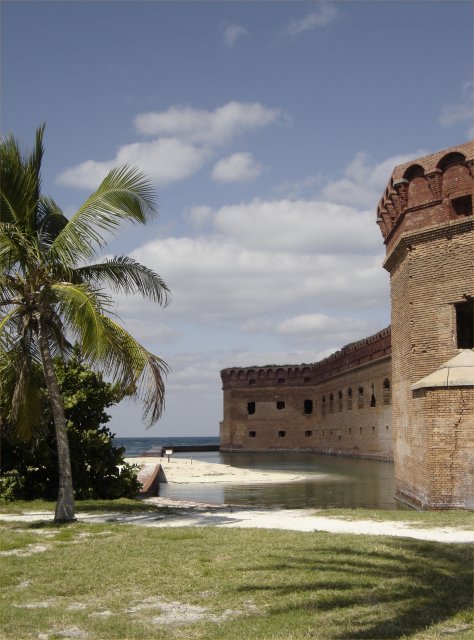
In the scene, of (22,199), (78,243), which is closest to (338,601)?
(78,243)

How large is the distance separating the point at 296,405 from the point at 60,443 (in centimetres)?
4585

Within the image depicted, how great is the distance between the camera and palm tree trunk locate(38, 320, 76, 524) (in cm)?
978

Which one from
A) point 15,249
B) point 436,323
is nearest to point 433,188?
point 436,323

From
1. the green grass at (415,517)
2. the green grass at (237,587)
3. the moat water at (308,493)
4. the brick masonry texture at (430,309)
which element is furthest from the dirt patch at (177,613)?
the moat water at (308,493)

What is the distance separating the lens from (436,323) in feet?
43.4

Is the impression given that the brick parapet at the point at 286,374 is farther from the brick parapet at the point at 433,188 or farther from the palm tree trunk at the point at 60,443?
the palm tree trunk at the point at 60,443

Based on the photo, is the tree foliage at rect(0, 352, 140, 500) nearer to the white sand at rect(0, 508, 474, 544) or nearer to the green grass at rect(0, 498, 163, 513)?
the green grass at rect(0, 498, 163, 513)

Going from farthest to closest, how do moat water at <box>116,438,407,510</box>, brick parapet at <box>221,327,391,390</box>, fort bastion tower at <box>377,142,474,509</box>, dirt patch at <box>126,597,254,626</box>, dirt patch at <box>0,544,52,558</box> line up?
brick parapet at <box>221,327,391,390</box>, moat water at <box>116,438,407,510</box>, fort bastion tower at <box>377,142,474,509</box>, dirt patch at <box>0,544,52,558</box>, dirt patch at <box>126,597,254,626</box>

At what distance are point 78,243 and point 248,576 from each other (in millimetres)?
5324

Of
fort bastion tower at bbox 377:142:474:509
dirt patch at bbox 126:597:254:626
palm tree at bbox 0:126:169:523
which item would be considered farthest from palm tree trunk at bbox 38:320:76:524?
fort bastion tower at bbox 377:142:474:509

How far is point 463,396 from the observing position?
1217cm

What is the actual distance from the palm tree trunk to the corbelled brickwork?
3302 cm

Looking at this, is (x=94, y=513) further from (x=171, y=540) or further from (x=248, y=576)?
(x=248, y=576)

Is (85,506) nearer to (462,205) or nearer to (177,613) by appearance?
(177,613)
